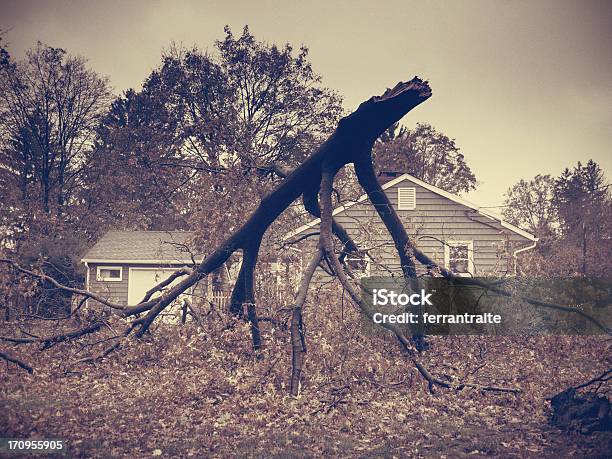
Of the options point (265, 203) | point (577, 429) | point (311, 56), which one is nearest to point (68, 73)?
point (311, 56)

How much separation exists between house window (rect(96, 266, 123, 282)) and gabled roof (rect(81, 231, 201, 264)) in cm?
51

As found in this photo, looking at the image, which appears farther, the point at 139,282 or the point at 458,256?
the point at 139,282

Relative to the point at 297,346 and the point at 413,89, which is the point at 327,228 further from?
the point at 413,89

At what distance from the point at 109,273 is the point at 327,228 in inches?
626

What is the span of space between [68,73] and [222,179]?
16496 millimetres

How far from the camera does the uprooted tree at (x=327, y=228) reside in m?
6.66

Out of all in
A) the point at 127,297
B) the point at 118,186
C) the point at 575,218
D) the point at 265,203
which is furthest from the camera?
the point at 575,218

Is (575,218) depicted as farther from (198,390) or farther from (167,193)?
(198,390)

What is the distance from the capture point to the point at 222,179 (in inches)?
510

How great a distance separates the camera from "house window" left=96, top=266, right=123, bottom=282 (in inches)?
820

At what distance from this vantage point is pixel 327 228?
725 centimetres

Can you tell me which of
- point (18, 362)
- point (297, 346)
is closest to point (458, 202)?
point (297, 346)

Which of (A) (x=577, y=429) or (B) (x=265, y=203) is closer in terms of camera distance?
(A) (x=577, y=429)

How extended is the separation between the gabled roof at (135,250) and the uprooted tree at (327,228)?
35.7 ft
